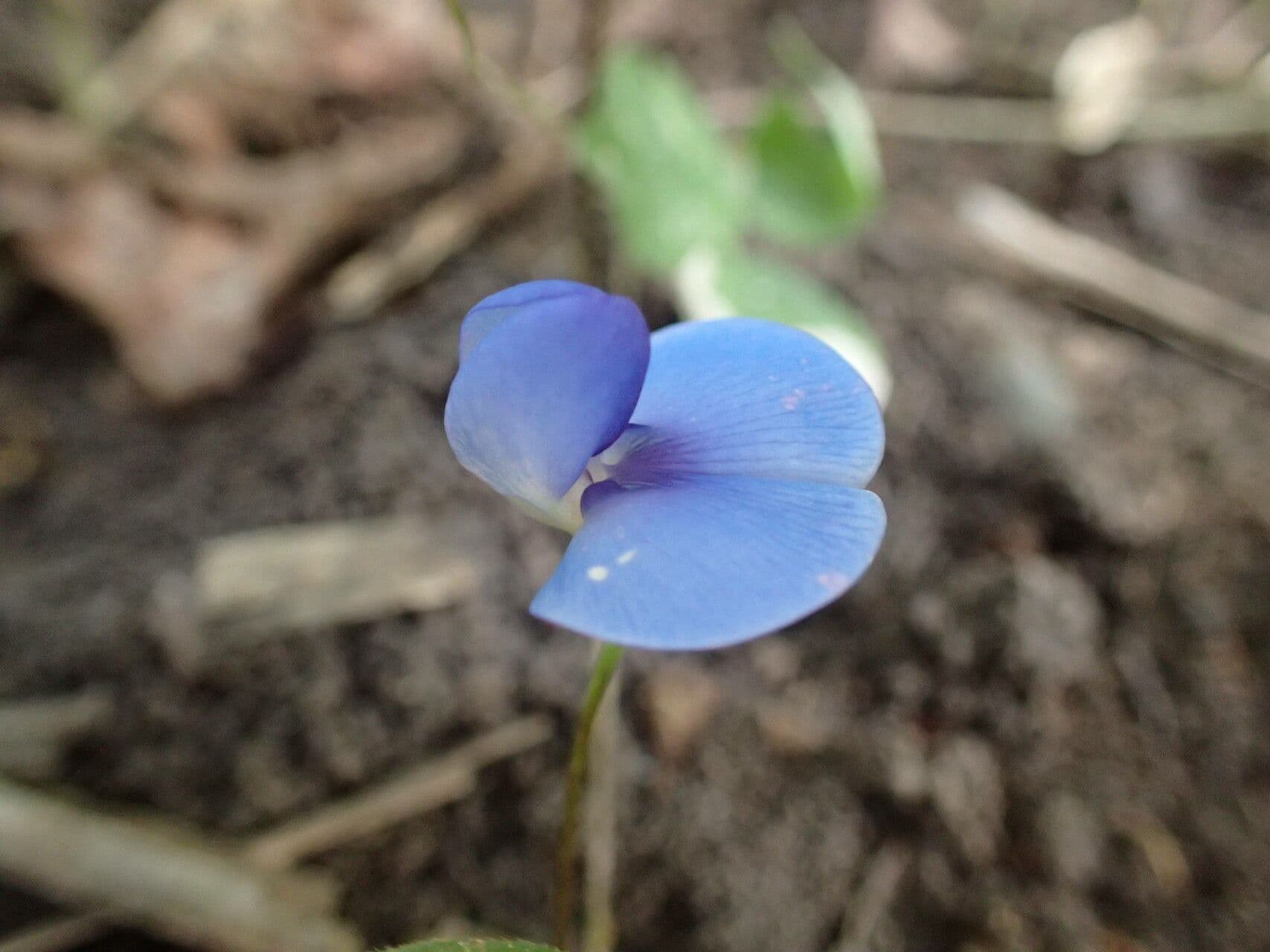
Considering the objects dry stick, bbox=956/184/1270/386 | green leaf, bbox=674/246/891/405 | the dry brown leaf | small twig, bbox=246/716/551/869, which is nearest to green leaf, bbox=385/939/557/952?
small twig, bbox=246/716/551/869

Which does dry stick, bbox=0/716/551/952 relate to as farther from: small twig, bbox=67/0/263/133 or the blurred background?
small twig, bbox=67/0/263/133

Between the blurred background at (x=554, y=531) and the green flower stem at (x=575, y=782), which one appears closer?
the green flower stem at (x=575, y=782)

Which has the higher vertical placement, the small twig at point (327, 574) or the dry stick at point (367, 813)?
the small twig at point (327, 574)

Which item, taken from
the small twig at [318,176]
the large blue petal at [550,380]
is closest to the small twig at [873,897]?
the large blue petal at [550,380]

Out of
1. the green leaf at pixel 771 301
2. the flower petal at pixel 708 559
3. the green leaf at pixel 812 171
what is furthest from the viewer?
the green leaf at pixel 812 171

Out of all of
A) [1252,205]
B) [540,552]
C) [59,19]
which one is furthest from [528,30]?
[1252,205]

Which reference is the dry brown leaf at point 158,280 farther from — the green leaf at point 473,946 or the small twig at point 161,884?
the green leaf at point 473,946

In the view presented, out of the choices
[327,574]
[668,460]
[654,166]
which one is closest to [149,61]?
[654,166]

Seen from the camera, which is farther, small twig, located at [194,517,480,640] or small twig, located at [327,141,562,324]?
small twig, located at [327,141,562,324]
